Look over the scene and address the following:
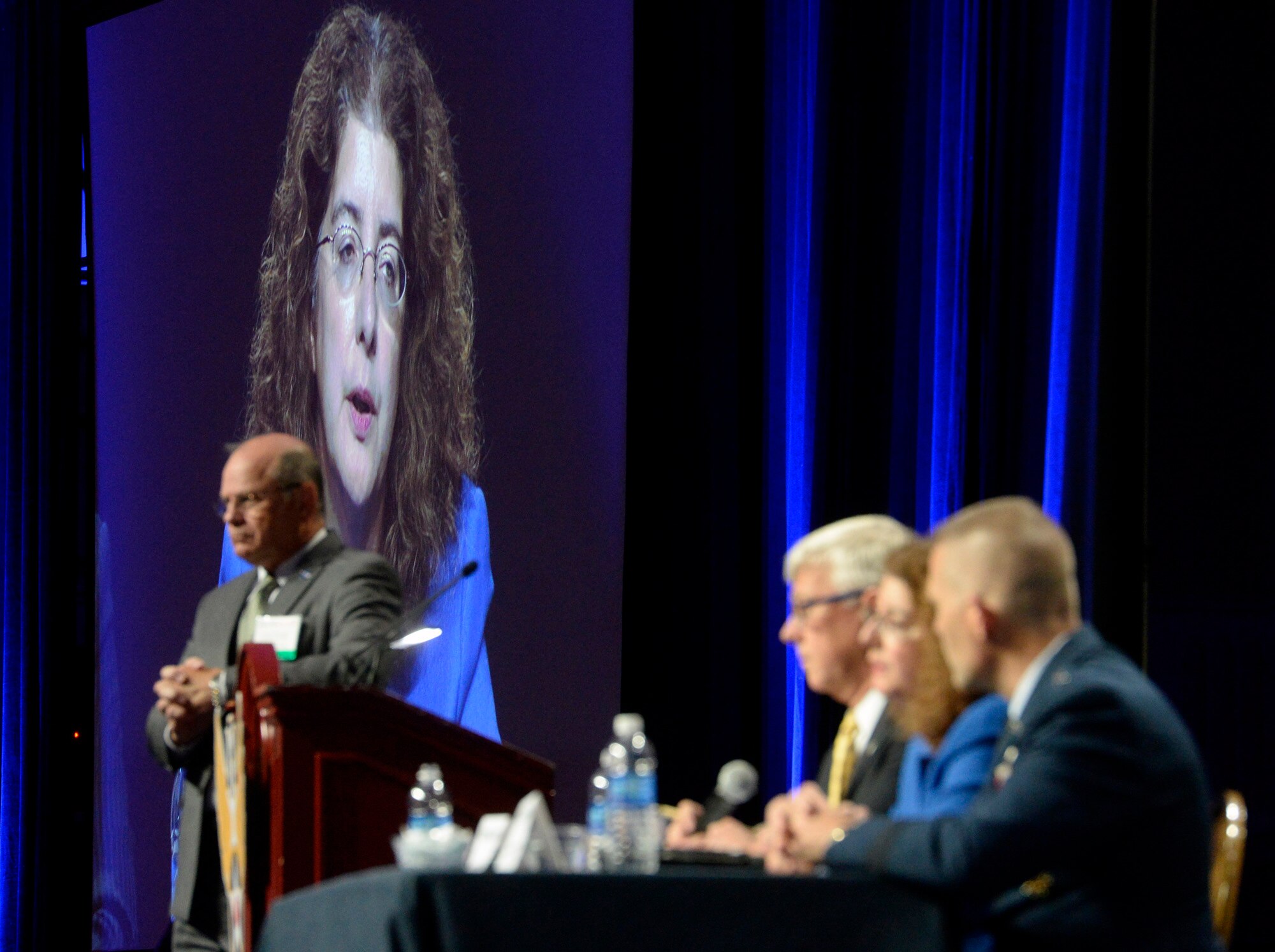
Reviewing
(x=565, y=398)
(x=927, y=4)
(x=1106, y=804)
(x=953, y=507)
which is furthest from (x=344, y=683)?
(x=927, y=4)

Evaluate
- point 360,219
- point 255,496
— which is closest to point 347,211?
point 360,219

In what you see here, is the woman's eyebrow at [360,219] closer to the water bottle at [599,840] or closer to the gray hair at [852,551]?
the gray hair at [852,551]

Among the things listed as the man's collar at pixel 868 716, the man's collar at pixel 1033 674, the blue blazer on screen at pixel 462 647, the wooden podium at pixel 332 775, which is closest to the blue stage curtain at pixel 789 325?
the blue blazer on screen at pixel 462 647

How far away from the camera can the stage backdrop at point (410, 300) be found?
16.8ft

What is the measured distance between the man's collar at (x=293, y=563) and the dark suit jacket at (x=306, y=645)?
0.05ft

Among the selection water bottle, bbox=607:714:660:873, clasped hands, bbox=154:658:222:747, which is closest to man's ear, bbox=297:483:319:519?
clasped hands, bbox=154:658:222:747

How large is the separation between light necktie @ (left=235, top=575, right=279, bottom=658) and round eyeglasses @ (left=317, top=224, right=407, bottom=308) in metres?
1.85

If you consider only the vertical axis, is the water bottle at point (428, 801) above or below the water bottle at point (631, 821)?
below

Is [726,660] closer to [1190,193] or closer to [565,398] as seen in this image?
[565,398]

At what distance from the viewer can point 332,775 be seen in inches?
106

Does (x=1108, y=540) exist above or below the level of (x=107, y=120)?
below

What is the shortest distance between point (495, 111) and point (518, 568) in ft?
4.54

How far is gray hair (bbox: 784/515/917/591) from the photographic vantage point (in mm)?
2664

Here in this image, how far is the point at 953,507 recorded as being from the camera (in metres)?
4.37
